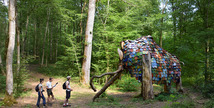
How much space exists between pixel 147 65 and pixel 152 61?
1.50 ft

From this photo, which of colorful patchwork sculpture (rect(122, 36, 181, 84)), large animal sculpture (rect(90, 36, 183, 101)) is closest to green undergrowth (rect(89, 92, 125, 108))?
large animal sculpture (rect(90, 36, 183, 101))

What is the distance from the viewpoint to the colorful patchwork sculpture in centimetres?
579

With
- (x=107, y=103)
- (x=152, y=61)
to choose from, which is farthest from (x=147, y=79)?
(x=107, y=103)

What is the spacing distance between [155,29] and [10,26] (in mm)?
12312

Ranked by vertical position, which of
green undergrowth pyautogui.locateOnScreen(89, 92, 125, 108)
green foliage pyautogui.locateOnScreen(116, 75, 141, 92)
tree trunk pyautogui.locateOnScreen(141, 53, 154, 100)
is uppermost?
tree trunk pyautogui.locateOnScreen(141, 53, 154, 100)

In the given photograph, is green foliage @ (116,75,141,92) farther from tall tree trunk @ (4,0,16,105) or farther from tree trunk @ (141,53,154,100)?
tall tree trunk @ (4,0,16,105)

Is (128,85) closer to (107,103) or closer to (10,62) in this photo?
(107,103)

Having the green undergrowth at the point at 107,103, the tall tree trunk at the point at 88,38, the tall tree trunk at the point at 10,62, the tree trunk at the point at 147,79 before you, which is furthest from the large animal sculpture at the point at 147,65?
the tall tree trunk at the point at 88,38

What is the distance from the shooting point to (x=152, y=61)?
583 cm

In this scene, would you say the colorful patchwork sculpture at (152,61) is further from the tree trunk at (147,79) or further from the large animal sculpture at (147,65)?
the tree trunk at (147,79)

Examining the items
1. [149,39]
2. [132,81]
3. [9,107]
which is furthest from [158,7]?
[9,107]

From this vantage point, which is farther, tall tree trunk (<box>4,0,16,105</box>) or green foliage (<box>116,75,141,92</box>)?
green foliage (<box>116,75,141,92</box>)

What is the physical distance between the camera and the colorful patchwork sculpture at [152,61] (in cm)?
579

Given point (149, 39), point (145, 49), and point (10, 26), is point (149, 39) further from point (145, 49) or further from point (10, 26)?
point (10, 26)
